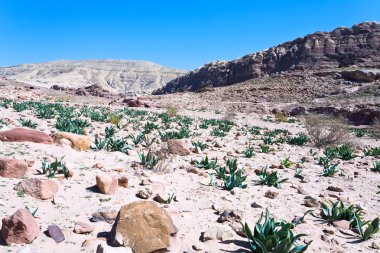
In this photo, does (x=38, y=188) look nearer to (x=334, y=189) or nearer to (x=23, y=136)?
(x=23, y=136)

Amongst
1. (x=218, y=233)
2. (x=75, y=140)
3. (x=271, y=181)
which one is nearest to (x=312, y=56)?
(x=271, y=181)

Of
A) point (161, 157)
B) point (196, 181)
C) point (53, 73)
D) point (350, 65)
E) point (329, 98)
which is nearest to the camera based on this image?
point (196, 181)

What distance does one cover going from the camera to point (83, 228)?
3127mm

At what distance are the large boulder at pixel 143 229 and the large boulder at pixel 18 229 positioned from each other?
0.72 metres

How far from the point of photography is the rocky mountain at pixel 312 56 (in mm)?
49875

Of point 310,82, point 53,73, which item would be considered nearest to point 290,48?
point 310,82

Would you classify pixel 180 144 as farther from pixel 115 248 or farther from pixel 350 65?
pixel 350 65

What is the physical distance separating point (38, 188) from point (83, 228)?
1028 mm

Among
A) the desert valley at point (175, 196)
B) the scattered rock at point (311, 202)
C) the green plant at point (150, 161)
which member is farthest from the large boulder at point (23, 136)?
the scattered rock at point (311, 202)

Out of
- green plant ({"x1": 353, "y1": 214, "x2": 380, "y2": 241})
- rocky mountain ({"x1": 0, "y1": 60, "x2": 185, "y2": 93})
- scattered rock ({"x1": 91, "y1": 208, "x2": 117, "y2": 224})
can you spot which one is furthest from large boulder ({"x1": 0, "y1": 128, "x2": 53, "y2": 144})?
rocky mountain ({"x1": 0, "y1": 60, "x2": 185, "y2": 93})

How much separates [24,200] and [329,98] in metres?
33.1

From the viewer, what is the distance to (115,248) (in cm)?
270

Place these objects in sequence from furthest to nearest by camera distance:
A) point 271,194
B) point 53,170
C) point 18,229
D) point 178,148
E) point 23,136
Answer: point 178,148, point 23,136, point 271,194, point 53,170, point 18,229

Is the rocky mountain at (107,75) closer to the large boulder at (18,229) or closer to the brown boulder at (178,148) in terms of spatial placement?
the brown boulder at (178,148)
